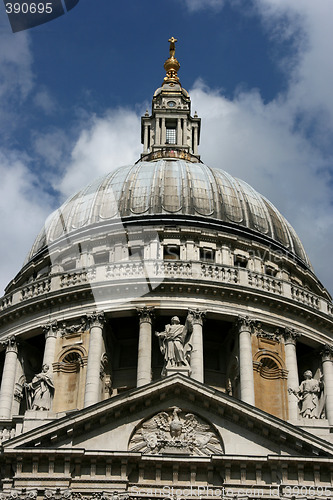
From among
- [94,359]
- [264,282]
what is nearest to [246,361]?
[264,282]

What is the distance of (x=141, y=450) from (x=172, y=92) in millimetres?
38662

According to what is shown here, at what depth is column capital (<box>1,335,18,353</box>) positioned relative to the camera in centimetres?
4556

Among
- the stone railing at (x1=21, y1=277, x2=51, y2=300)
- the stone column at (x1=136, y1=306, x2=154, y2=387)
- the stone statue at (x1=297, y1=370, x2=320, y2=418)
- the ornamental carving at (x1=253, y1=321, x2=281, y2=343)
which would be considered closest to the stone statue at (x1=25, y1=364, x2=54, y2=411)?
the stone statue at (x1=297, y1=370, x2=320, y2=418)

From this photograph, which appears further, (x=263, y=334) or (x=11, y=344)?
(x=11, y=344)

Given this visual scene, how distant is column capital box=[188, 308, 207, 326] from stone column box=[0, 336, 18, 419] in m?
9.22

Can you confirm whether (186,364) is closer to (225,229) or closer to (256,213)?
(225,229)

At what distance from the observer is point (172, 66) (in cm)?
6825

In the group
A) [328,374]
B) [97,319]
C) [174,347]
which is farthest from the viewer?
[328,374]

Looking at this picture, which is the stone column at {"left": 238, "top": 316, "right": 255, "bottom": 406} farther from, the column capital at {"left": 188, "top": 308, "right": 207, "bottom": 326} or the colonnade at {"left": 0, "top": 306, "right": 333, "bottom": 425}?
the column capital at {"left": 188, "top": 308, "right": 207, "bottom": 326}

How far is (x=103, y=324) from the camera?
4403cm

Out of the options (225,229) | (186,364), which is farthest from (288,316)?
(186,364)

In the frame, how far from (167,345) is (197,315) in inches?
475

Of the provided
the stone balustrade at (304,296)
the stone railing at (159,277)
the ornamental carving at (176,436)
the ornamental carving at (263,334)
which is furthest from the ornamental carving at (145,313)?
the ornamental carving at (176,436)

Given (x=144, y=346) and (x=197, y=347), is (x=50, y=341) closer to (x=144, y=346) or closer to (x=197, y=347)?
(x=144, y=346)
